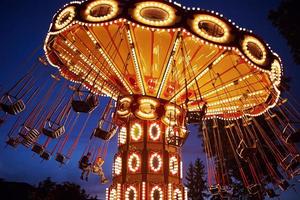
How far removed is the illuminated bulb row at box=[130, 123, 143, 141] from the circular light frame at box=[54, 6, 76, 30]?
453 cm

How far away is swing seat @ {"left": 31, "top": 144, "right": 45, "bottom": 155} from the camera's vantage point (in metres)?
14.1

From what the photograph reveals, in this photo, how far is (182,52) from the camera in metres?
11.8

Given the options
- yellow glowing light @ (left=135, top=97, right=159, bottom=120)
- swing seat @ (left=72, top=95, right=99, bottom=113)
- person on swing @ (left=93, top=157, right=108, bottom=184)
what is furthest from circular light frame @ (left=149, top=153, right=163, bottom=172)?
swing seat @ (left=72, top=95, right=99, bottom=113)

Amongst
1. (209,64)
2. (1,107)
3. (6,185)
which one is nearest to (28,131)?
(1,107)


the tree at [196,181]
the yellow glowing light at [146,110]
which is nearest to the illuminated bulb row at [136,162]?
the yellow glowing light at [146,110]

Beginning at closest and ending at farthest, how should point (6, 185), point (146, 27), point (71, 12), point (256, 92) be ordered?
point (146, 27), point (71, 12), point (256, 92), point (6, 185)

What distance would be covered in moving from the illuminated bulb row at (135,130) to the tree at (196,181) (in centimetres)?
3321

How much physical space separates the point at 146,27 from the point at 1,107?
18.0 feet

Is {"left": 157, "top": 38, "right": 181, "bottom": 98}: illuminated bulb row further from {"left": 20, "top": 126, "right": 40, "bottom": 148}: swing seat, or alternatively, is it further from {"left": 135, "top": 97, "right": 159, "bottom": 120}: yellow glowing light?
{"left": 20, "top": 126, "right": 40, "bottom": 148}: swing seat

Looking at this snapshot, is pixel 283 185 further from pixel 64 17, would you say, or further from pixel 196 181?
pixel 196 181

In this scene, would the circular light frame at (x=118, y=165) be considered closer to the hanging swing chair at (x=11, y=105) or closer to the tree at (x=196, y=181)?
the hanging swing chair at (x=11, y=105)

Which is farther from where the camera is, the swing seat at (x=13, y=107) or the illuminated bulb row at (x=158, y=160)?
the illuminated bulb row at (x=158, y=160)

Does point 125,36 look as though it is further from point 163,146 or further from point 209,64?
point 163,146

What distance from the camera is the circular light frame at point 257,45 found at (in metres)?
11.9
